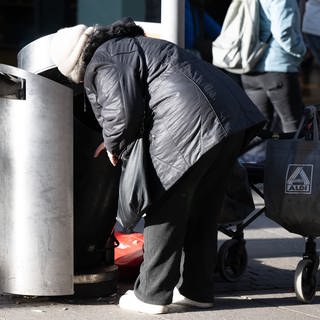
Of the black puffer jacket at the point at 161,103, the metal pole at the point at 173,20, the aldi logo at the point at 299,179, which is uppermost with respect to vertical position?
the metal pole at the point at 173,20

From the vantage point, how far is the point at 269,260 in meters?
7.05

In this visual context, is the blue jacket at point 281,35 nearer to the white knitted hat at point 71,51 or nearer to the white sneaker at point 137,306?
the white knitted hat at point 71,51

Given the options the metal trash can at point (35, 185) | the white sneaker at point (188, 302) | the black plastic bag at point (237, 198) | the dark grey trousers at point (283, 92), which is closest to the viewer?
the metal trash can at point (35, 185)

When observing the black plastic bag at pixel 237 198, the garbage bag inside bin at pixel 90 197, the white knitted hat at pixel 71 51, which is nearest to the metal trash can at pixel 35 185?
the white knitted hat at pixel 71 51

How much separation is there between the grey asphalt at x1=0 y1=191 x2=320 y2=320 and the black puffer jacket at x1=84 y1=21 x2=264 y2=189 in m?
0.81

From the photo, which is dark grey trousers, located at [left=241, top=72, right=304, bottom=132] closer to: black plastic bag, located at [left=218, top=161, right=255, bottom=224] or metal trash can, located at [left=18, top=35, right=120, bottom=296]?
black plastic bag, located at [left=218, top=161, right=255, bottom=224]

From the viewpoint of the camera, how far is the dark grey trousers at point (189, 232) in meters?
5.31

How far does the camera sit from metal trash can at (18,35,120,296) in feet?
18.6

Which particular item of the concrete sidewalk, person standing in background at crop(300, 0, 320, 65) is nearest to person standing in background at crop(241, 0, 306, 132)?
person standing in background at crop(300, 0, 320, 65)

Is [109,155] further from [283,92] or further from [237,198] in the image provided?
[283,92]

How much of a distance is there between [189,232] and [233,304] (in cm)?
54

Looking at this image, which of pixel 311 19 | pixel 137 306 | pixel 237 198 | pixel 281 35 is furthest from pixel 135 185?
pixel 311 19

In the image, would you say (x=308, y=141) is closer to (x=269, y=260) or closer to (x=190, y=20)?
(x=269, y=260)

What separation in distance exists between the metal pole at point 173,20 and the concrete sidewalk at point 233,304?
1.54 m
